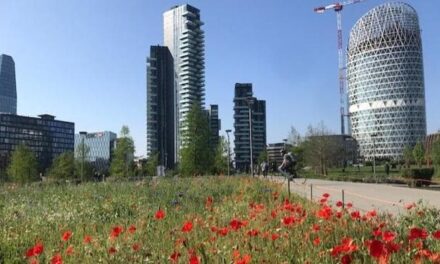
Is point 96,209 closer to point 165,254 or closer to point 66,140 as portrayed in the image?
point 165,254

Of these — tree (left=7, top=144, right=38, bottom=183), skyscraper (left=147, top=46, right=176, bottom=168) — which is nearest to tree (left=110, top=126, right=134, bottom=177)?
tree (left=7, top=144, right=38, bottom=183)

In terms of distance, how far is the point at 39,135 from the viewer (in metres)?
150

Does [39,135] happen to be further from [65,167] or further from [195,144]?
[195,144]

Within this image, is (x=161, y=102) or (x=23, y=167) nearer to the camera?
(x=23, y=167)

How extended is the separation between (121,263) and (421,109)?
194866 millimetres

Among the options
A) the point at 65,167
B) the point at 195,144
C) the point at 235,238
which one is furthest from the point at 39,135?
the point at 235,238

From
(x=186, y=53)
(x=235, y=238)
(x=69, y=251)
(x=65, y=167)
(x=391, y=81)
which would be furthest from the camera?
(x=391, y=81)

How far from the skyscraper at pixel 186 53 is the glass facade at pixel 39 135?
39098mm

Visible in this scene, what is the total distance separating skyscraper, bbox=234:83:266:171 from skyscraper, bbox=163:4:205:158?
14.2 metres

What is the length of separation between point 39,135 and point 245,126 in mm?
73112

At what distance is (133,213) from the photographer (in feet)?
36.0

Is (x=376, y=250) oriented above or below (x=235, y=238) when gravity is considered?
above

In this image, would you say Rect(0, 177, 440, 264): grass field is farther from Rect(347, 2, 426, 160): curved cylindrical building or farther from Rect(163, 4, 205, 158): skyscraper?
Rect(347, 2, 426, 160): curved cylindrical building

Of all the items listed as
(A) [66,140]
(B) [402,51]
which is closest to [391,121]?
(B) [402,51]
